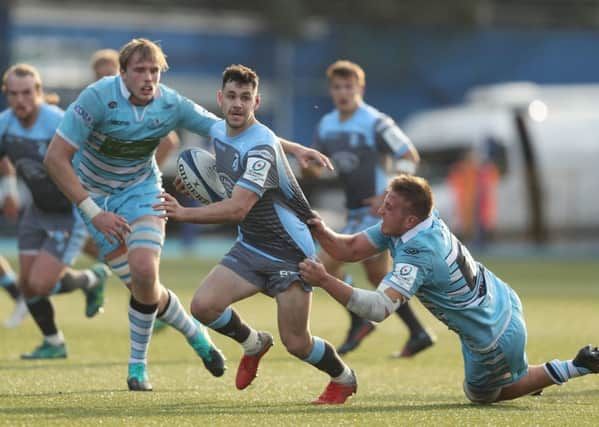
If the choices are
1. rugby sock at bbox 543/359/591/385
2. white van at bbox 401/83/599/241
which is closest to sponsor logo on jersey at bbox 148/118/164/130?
rugby sock at bbox 543/359/591/385

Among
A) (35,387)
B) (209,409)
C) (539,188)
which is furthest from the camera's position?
(539,188)

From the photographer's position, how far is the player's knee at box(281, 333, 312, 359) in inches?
336

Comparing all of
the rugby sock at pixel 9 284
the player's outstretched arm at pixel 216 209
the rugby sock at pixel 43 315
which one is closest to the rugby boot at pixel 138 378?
the player's outstretched arm at pixel 216 209

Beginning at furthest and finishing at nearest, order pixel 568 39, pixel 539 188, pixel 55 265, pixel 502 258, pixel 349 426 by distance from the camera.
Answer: pixel 568 39 → pixel 539 188 → pixel 502 258 → pixel 55 265 → pixel 349 426

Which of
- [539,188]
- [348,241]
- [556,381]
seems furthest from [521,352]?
[539,188]

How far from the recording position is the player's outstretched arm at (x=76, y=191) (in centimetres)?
878

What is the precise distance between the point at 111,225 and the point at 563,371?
284cm

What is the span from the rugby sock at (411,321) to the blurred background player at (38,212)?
273 cm

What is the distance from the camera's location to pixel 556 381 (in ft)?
27.7

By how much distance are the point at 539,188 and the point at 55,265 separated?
21704 millimetres

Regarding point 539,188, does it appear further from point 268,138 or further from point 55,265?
point 268,138

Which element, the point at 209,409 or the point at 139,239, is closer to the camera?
the point at 209,409

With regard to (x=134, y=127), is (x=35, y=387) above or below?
below

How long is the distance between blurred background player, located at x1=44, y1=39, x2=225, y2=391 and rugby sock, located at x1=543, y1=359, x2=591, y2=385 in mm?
2289
